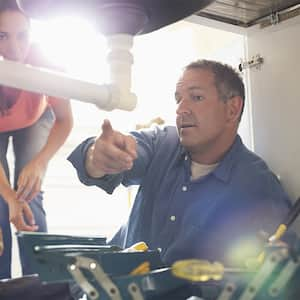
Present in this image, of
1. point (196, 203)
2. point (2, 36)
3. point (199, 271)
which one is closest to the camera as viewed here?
point (199, 271)

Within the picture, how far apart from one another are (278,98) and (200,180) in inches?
9.7

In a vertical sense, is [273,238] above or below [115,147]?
below

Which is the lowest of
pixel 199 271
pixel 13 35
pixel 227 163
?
pixel 199 271

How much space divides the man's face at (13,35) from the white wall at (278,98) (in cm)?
50

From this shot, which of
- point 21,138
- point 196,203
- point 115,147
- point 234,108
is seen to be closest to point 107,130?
point 115,147

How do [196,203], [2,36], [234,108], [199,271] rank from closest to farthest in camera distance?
[199,271], [2,36], [196,203], [234,108]

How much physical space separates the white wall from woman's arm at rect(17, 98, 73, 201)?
40cm

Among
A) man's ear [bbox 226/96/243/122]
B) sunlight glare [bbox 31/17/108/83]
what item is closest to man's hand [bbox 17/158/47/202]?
sunlight glare [bbox 31/17/108/83]

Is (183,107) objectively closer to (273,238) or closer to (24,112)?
(24,112)

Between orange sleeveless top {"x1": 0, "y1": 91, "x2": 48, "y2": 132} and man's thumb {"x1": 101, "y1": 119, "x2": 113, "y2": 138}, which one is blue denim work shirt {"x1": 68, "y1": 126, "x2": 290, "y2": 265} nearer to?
orange sleeveless top {"x1": 0, "y1": 91, "x2": 48, "y2": 132}

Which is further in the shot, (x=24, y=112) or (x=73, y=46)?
(x=73, y=46)

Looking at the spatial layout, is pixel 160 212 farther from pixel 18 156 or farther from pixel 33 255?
pixel 33 255

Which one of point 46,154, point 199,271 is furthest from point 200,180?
point 199,271

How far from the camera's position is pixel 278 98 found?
1.08 meters
